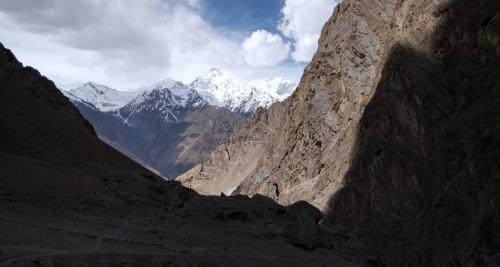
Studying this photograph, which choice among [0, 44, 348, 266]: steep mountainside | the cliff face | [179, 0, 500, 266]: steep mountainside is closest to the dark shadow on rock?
[179, 0, 500, 266]: steep mountainside

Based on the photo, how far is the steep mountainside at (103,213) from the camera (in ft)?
88.0

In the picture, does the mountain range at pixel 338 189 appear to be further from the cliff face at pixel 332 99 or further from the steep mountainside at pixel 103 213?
the cliff face at pixel 332 99

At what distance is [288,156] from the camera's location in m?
95.7

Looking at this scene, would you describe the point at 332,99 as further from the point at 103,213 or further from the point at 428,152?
the point at 103,213

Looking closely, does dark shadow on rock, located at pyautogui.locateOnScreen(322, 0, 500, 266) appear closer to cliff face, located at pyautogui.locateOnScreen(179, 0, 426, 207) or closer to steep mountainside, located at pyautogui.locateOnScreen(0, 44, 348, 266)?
steep mountainside, located at pyautogui.locateOnScreen(0, 44, 348, 266)

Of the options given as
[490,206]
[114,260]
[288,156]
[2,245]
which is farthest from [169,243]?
[288,156]

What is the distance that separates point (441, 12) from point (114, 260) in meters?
38.2

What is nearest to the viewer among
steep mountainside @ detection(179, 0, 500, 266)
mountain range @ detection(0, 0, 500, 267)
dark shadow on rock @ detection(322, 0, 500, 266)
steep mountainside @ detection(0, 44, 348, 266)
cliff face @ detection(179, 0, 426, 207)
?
steep mountainside @ detection(0, 44, 348, 266)

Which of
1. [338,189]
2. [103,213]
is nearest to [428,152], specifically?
[338,189]

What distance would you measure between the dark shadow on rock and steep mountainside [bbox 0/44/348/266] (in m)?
5.31

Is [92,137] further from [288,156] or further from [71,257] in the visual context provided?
[288,156]

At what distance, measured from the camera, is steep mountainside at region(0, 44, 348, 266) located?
2683cm

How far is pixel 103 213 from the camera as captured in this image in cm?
3497

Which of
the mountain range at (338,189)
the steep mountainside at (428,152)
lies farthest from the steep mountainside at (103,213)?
the steep mountainside at (428,152)
